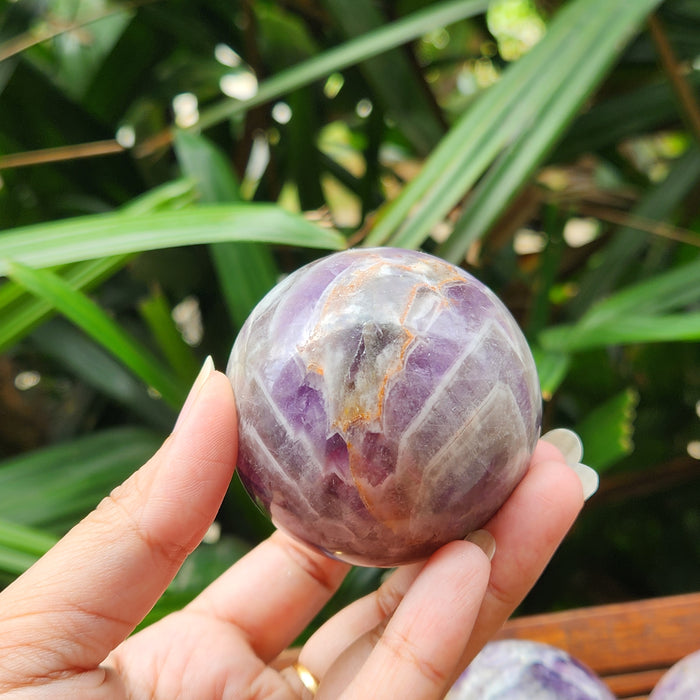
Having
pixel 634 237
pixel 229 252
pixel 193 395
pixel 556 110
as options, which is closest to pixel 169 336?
pixel 229 252

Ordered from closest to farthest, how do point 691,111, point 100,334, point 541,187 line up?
1. point 100,334
2. point 691,111
3. point 541,187

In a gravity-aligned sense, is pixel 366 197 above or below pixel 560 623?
above

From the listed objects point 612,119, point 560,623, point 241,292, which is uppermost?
point 241,292

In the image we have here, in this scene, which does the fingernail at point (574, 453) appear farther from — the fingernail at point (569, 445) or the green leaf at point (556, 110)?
the green leaf at point (556, 110)

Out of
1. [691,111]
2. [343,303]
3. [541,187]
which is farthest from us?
[541,187]

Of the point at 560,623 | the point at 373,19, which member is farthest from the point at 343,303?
the point at 373,19

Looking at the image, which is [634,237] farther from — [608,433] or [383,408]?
[383,408]

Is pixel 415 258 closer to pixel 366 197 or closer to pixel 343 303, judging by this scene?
pixel 343 303

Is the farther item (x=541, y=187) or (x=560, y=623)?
(x=541, y=187)
